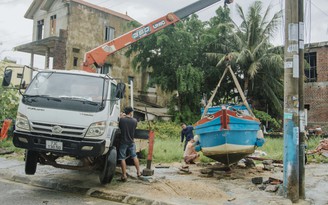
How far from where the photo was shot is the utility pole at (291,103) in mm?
7270

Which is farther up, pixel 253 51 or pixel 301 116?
pixel 253 51

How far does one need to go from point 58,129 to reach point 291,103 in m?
4.77

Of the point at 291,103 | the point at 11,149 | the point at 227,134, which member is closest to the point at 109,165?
the point at 227,134

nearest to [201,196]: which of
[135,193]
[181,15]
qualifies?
[135,193]

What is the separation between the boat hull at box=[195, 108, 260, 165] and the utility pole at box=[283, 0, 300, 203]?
2.64m

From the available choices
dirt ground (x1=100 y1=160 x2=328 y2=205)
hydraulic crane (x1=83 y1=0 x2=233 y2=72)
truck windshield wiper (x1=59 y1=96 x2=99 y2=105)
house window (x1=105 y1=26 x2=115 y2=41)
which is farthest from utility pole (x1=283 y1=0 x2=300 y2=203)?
house window (x1=105 y1=26 x2=115 y2=41)

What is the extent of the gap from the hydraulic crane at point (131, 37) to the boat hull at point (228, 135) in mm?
4270

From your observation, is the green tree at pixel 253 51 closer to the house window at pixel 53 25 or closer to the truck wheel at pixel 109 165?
the house window at pixel 53 25

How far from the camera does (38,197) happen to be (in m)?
7.50

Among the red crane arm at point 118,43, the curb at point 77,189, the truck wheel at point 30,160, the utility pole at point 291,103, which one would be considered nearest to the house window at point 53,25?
the red crane arm at point 118,43

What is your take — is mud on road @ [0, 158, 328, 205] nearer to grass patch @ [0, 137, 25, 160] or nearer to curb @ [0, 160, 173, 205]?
curb @ [0, 160, 173, 205]

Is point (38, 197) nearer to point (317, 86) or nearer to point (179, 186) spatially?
point (179, 186)

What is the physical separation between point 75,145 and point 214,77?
22.7 meters

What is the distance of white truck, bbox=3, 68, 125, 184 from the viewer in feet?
24.0
